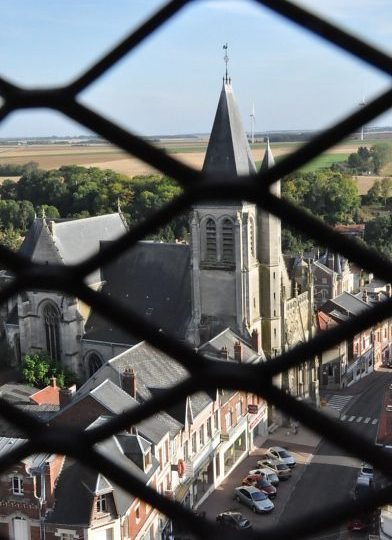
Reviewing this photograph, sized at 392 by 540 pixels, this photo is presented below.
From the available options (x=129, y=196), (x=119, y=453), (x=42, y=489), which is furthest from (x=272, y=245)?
(x=129, y=196)

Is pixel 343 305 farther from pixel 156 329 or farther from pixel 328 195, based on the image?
pixel 156 329

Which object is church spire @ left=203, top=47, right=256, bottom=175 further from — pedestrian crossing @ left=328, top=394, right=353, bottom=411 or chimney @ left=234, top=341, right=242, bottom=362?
pedestrian crossing @ left=328, top=394, right=353, bottom=411

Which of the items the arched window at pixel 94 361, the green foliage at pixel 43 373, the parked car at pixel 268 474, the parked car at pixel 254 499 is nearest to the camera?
the parked car at pixel 254 499

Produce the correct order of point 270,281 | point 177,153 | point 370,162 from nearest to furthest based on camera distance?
point 177,153 < point 270,281 < point 370,162

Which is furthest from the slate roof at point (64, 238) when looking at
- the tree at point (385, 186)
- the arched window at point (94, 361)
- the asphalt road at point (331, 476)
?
the tree at point (385, 186)

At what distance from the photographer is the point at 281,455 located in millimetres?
17719

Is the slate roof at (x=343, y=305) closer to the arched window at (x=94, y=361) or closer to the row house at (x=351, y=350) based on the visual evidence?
the row house at (x=351, y=350)

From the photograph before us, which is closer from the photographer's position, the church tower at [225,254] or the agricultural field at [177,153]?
the agricultural field at [177,153]

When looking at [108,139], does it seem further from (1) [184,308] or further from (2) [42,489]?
(1) [184,308]

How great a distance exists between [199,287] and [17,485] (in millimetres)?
9919

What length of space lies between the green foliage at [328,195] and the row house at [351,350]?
4.54 metres

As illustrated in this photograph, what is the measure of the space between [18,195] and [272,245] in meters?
30.7

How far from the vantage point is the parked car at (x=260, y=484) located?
50.9 ft

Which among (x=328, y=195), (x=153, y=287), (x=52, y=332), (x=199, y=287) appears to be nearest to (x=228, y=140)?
(x=199, y=287)
